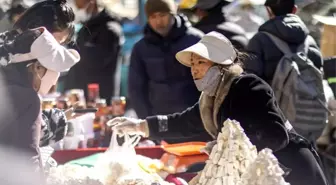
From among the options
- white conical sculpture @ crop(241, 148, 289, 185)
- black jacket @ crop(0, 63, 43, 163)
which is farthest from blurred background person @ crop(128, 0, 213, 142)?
white conical sculpture @ crop(241, 148, 289, 185)

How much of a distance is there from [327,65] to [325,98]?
0.42 meters

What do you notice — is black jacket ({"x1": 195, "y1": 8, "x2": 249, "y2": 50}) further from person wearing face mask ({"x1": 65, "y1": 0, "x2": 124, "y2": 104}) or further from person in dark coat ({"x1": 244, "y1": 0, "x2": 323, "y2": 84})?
person wearing face mask ({"x1": 65, "y1": 0, "x2": 124, "y2": 104})

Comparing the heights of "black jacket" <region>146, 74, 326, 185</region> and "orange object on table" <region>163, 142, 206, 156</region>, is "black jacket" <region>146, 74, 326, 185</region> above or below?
above

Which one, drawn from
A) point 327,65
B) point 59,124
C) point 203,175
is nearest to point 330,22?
point 327,65

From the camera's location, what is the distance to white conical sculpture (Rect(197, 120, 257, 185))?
2758 mm

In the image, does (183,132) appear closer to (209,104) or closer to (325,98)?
(209,104)

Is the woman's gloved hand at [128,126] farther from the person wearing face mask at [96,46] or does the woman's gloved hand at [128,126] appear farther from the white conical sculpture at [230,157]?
the person wearing face mask at [96,46]

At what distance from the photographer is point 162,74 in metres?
5.31

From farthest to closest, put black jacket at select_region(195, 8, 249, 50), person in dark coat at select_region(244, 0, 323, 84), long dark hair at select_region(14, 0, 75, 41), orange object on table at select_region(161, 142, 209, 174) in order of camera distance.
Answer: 1. black jacket at select_region(195, 8, 249, 50)
2. person in dark coat at select_region(244, 0, 323, 84)
3. orange object on table at select_region(161, 142, 209, 174)
4. long dark hair at select_region(14, 0, 75, 41)

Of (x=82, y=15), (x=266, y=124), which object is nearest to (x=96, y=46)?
→ (x=82, y=15)

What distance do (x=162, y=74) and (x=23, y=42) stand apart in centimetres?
208

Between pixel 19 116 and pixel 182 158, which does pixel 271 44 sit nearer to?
pixel 182 158

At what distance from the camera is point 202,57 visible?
3.35m

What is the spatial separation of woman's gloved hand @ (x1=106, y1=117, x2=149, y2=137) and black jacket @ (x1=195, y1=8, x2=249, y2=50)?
1.96 m
